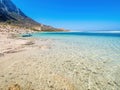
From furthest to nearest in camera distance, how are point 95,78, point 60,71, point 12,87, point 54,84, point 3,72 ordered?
point 60,71
point 3,72
point 95,78
point 54,84
point 12,87

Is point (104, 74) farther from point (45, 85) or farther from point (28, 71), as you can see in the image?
point (28, 71)

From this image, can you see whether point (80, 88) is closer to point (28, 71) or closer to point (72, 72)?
point (72, 72)

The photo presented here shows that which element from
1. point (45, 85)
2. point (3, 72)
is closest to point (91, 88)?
point (45, 85)

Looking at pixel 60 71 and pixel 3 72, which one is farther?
pixel 60 71

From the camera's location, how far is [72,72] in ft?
26.4

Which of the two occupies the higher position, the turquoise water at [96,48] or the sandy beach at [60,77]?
the sandy beach at [60,77]

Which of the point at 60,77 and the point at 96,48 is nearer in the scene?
the point at 60,77

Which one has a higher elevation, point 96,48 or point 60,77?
point 60,77

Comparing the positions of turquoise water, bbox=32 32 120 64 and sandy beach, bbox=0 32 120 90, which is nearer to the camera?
sandy beach, bbox=0 32 120 90

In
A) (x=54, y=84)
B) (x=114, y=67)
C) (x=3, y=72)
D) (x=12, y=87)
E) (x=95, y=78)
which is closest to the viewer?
(x=12, y=87)

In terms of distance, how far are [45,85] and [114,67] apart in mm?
5284

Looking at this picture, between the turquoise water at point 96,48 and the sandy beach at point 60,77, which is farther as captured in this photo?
the turquoise water at point 96,48

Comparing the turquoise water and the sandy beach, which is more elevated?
the sandy beach

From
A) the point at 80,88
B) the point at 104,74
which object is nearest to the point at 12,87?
the point at 80,88
